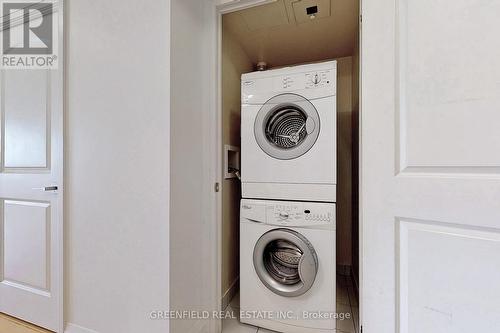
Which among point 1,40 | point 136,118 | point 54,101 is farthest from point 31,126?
point 136,118

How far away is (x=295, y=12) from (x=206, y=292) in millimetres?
2081

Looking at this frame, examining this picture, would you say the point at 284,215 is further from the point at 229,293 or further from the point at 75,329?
the point at 75,329

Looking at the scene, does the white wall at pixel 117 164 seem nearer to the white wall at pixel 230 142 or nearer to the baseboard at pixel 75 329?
the baseboard at pixel 75 329

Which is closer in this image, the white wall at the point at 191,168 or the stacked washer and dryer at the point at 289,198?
the white wall at the point at 191,168

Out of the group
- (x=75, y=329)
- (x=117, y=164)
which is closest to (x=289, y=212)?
(x=117, y=164)

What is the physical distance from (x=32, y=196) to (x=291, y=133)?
72.7 inches

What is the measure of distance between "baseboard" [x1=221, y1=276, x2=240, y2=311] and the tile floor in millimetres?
36

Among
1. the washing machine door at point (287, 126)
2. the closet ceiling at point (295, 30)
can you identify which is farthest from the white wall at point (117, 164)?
the closet ceiling at point (295, 30)

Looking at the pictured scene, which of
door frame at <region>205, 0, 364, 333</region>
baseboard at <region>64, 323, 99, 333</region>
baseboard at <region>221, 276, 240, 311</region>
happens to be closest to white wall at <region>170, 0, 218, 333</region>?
door frame at <region>205, 0, 364, 333</region>

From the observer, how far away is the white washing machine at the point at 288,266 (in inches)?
53.4

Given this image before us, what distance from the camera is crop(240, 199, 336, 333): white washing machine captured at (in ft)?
4.45

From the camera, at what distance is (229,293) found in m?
1.84
